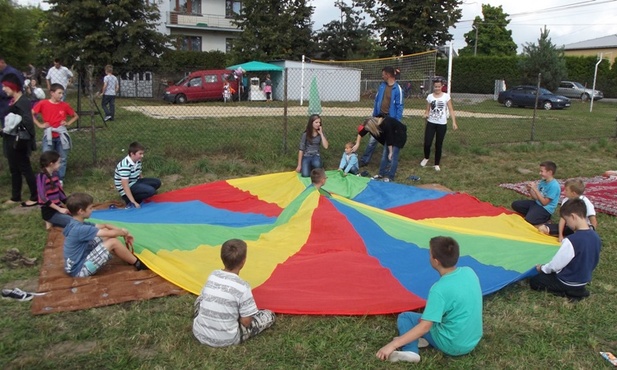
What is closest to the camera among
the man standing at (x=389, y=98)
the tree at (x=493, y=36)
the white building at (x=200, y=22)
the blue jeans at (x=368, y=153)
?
the man standing at (x=389, y=98)

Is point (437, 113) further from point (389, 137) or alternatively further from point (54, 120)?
point (54, 120)

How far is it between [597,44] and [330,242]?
2164 inches

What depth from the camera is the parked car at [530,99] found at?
2647cm

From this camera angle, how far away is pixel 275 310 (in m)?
3.91

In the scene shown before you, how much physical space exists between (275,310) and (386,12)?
3354cm

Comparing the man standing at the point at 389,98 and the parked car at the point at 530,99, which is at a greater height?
the parked car at the point at 530,99

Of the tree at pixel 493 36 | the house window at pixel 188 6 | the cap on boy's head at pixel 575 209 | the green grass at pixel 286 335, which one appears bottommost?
the green grass at pixel 286 335

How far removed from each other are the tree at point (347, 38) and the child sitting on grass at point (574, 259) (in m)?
35.0

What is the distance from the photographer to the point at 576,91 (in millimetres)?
33344

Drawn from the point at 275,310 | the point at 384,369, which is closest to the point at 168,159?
the point at 275,310

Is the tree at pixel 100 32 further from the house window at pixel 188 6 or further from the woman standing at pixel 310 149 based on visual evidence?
the woman standing at pixel 310 149

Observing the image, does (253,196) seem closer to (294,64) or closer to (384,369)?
(384,369)

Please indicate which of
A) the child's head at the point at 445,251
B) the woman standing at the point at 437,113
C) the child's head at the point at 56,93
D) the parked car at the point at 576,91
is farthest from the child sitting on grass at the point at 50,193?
the parked car at the point at 576,91

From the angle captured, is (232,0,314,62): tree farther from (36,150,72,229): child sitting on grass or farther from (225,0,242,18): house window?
(36,150,72,229): child sitting on grass
